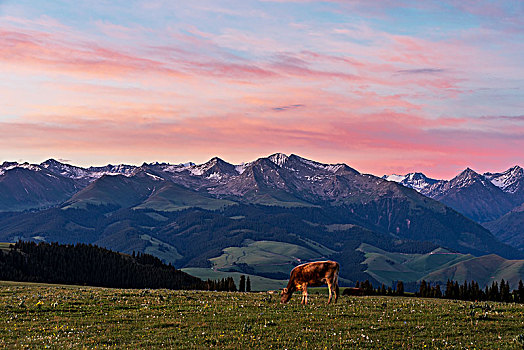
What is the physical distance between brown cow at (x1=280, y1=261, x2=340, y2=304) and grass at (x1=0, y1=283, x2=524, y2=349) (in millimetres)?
1253

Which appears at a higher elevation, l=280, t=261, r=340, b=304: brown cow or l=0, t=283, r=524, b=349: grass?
l=280, t=261, r=340, b=304: brown cow

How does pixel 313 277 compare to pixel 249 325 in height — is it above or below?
above

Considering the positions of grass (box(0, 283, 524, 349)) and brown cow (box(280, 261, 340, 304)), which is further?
brown cow (box(280, 261, 340, 304))

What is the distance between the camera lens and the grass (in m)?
24.5

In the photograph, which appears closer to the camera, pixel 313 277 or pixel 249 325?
pixel 249 325

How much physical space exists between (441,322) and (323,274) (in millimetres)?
10736

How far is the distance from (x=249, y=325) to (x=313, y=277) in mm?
11448

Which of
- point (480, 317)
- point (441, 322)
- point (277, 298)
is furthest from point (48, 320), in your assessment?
point (480, 317)

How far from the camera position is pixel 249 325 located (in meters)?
28.0

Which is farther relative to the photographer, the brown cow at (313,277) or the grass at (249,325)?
the brown cow at (313,277)

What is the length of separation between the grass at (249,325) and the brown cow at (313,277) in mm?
1253

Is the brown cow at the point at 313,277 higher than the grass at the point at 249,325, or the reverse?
the brown cow at the point at 313,277

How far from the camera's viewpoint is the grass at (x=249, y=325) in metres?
24.5

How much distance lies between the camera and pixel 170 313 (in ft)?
110
